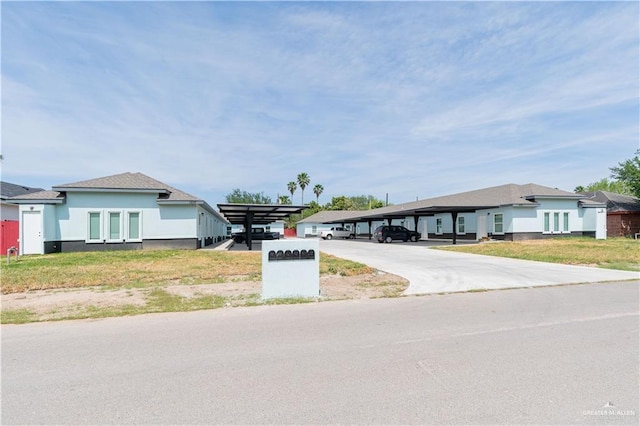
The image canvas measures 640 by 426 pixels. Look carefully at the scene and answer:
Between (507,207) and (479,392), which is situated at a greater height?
(507,207)

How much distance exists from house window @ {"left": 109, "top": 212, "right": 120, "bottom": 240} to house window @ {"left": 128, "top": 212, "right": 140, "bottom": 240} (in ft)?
2.14

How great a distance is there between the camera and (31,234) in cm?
2016

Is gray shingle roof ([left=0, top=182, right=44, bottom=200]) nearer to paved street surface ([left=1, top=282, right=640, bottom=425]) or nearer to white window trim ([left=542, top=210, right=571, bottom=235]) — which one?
paved street surface ([left=1, top=282, right=640, bottom=425])

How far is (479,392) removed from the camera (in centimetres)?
377

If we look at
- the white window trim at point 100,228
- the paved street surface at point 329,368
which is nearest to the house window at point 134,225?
the white window trim at point 100,228

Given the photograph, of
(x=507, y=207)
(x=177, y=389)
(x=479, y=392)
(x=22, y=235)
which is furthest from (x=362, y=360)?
(x=507, y=207)

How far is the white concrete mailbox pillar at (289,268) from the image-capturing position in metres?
9.00

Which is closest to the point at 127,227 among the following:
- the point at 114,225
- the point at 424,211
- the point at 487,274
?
the point at 114,225

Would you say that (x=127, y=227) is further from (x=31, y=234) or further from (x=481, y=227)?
(x=481, y=227)

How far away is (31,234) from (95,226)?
298 centimetres

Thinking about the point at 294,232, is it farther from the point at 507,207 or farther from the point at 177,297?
the point at 177,297

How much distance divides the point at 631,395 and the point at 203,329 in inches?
223

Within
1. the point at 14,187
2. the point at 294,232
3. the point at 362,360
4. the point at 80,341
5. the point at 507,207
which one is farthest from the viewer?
the point at 294,232

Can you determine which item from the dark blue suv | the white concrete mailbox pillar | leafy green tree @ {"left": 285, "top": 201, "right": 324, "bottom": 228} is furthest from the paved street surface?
leafy green tree @ {"left": 285, "top": 201, "right": 324, "bottom": 228}
